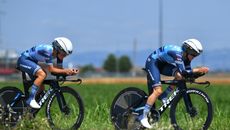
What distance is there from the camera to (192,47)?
31.9 ft

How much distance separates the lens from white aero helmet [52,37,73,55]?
9.96 meters

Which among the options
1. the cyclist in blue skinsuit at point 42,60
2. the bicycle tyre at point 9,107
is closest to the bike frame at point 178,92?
the cyclist in blue skinsuit at point 42,60

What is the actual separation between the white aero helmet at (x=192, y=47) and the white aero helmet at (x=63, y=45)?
1967 mm

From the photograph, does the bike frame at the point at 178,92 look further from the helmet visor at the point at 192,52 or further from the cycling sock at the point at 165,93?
the helmet visor at the point at 192,52

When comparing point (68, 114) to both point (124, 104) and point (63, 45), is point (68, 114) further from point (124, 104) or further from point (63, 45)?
point (63, 45)

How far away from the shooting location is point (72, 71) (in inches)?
397

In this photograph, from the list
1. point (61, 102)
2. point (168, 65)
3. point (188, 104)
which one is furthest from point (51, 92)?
point (188, 104)

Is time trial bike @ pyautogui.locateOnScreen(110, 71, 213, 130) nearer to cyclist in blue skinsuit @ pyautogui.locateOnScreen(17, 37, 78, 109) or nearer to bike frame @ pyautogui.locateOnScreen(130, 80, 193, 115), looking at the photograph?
bike frame @ pyautogui.locateOnScreen(130, 80, 193, 115)

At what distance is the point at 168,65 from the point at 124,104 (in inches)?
41.5

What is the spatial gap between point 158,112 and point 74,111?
4.80 feet

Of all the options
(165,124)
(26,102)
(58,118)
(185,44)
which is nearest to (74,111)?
(58,118)

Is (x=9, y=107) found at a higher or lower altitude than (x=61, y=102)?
lower

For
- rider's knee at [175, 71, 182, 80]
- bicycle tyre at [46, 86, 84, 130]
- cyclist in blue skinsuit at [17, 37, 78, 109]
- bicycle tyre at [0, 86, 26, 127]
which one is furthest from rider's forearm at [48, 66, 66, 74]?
rider's knee at [175, 71, 182, 80]

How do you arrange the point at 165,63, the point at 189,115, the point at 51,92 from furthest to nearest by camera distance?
the point at 165,63 < the point at 51,92 < the point at 189,115
